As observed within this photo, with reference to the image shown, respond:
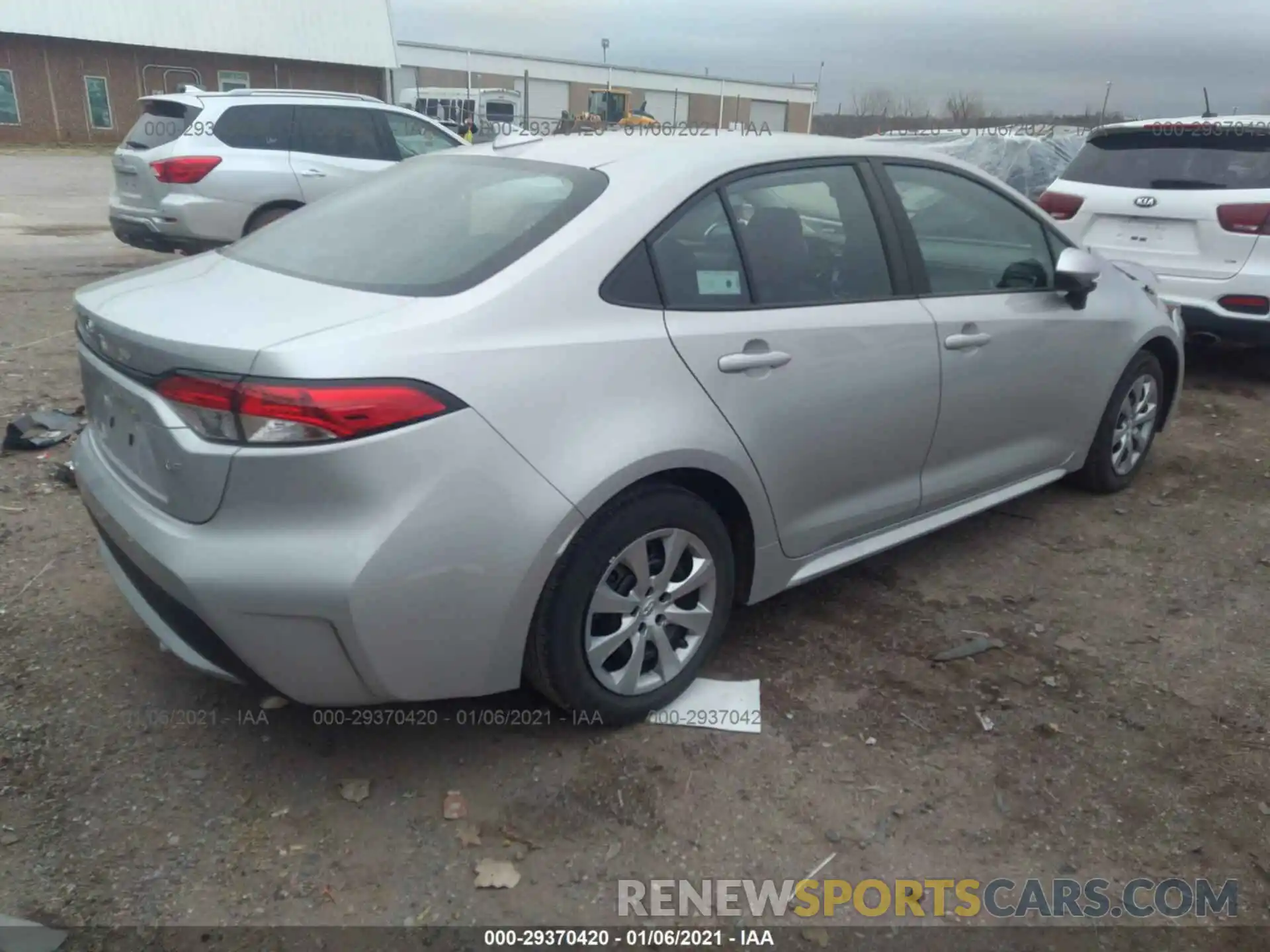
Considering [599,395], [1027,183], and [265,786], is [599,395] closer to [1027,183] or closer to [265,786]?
[265,786]

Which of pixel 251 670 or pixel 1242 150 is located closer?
pixel 251 670

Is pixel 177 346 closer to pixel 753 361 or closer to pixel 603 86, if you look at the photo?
pixel 753 361

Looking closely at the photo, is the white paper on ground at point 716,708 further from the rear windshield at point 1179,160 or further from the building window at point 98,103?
the building window at point 98,103

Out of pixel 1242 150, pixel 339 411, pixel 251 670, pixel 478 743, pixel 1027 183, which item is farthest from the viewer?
pixel 1027 183

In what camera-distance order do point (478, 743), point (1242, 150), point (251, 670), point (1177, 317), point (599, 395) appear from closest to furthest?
1. point (251, 670)
2. point (599, 395)
3. point (478, 743)
4. point (1177, 317)
5. point (1242, 150)

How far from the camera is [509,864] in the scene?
2.45 meters

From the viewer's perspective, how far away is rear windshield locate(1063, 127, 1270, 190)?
6.15 metres

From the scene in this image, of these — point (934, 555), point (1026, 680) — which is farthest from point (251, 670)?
point (934, 555)

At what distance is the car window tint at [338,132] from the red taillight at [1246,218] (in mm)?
7010

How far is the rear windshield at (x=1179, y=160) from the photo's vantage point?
615 cm

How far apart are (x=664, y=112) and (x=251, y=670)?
51862 mm

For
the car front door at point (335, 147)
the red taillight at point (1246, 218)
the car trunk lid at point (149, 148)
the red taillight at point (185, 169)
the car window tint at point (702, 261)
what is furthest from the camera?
the car front door at point (335, 147)

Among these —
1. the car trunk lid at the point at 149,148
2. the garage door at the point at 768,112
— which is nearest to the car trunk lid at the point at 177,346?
the car trunk lid at the point at 149,148

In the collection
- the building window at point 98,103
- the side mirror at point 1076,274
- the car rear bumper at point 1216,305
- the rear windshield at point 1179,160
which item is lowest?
Result: the building window at point 98,103
